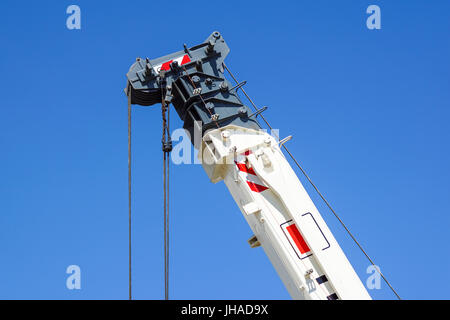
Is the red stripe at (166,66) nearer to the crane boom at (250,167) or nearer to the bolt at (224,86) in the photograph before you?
the crane boom at (250,167)

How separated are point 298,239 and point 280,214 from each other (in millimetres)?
533

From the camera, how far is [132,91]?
1234cm

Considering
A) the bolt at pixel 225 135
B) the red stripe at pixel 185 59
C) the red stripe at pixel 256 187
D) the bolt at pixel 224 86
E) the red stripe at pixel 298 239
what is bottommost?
the red stripe at pixel 298 239

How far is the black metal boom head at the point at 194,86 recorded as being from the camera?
1185cm

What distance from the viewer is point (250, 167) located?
11.1m

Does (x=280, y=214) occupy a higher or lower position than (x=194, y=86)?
lower

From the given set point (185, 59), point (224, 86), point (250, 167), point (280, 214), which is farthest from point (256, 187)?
point (185, 59)

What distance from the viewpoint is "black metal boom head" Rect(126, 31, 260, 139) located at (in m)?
11.9

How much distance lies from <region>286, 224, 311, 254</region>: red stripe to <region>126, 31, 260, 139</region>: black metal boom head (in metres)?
2.20

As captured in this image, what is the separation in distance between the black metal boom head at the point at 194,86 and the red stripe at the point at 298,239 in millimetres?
2205

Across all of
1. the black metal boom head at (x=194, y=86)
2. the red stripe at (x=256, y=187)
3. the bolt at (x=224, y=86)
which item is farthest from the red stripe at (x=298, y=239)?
the bolt at (x=224, y=86)

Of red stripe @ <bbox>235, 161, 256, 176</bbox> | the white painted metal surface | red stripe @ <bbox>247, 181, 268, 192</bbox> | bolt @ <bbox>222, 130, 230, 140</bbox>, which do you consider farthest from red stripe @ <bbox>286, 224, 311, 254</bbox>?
bolt @ <bbox>222, 130, 230, 140</bbox>

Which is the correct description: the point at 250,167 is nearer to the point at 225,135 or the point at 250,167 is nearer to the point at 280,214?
the point at 225,135

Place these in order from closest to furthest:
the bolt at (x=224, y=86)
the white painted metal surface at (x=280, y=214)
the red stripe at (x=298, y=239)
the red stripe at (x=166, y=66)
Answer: the white painted metal surface at (x=280, y=214), the red stripe at (x=298, y=239), the bolt at (x=224, y=86), the red stripe at (x=166, y=66)
